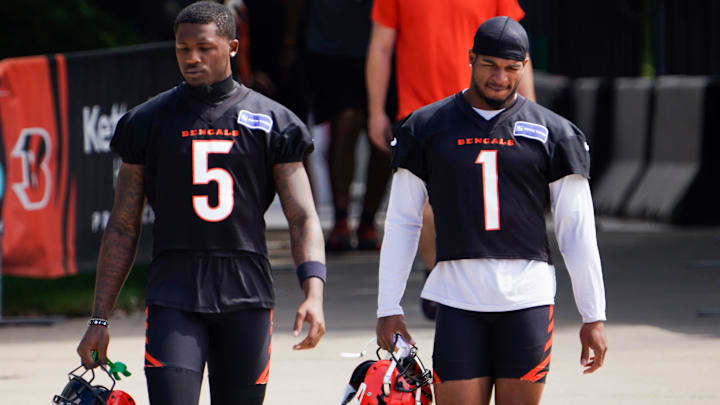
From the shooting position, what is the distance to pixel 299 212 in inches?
191

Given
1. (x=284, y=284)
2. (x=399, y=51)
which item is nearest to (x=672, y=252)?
(x=284, y=284)

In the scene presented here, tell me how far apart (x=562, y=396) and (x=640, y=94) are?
10.7 metres

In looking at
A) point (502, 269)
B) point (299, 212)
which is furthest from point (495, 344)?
point (299, 212)

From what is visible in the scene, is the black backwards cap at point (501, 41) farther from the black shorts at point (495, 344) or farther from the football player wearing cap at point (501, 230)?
the black shorts at point (495, 344)

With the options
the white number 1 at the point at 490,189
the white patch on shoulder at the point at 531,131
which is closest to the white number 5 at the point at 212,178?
the white number 1 at the point at 490,189

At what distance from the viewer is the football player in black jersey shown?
467 cm

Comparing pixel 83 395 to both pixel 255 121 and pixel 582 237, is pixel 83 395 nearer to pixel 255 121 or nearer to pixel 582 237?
pixel 255 121

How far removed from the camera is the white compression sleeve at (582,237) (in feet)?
15.6

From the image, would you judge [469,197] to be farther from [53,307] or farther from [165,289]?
[53,307]

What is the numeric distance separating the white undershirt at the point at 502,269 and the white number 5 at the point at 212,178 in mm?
577

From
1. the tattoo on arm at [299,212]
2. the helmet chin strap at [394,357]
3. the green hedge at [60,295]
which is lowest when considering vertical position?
the green hedge at [60,295]

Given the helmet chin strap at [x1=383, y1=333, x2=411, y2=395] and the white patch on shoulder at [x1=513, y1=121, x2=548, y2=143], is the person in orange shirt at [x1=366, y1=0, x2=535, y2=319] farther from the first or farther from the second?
the white patch on shoulder at [x1=513, y1=121, x2=548, y2=143]

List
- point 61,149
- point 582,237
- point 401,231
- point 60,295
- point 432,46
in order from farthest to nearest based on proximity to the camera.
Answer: point 60,295
point 61,149
point 432,46
point 401,231
point 582,237

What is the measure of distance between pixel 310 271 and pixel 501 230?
2.04 ft
